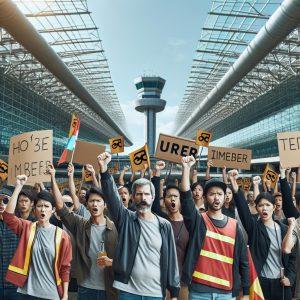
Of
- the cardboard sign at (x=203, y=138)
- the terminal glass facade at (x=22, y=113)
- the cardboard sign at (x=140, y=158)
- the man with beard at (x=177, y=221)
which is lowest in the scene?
the man with beard at (x=177, y=221)

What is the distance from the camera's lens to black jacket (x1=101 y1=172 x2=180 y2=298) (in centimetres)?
320

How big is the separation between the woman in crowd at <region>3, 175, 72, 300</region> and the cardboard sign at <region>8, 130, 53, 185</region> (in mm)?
1170

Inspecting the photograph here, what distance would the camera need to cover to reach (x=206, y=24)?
80.1 ft

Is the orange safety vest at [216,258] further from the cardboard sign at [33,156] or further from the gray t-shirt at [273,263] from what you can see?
the cardboard sign at [33,156]

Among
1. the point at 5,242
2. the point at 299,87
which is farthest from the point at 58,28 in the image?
the point at 5,242

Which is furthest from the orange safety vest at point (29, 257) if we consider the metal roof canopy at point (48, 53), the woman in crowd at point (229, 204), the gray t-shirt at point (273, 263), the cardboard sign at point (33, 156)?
the metal roof canopy at point (48, 53)

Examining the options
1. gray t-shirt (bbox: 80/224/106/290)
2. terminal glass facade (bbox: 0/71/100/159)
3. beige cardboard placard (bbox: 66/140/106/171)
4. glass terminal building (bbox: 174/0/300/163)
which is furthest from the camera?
terminal glass facade (bbox: 0/71/100/159)

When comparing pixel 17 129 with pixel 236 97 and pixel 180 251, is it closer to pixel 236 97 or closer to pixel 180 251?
pixel 236 97

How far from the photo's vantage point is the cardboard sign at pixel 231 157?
8.91 metres

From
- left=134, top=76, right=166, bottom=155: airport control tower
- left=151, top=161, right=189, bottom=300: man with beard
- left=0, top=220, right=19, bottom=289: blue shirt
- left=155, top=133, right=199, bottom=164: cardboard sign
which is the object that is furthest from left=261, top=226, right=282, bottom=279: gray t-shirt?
left=134, top=76, right=166, bottom=155: airport control tower

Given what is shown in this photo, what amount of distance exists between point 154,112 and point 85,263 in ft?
282

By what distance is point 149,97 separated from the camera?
87.5 m

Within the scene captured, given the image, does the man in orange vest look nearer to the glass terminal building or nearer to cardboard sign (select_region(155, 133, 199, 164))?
cardboard sign (select_region(155, 133, 199, 164))

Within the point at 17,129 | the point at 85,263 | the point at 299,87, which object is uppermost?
the point at 299,87
